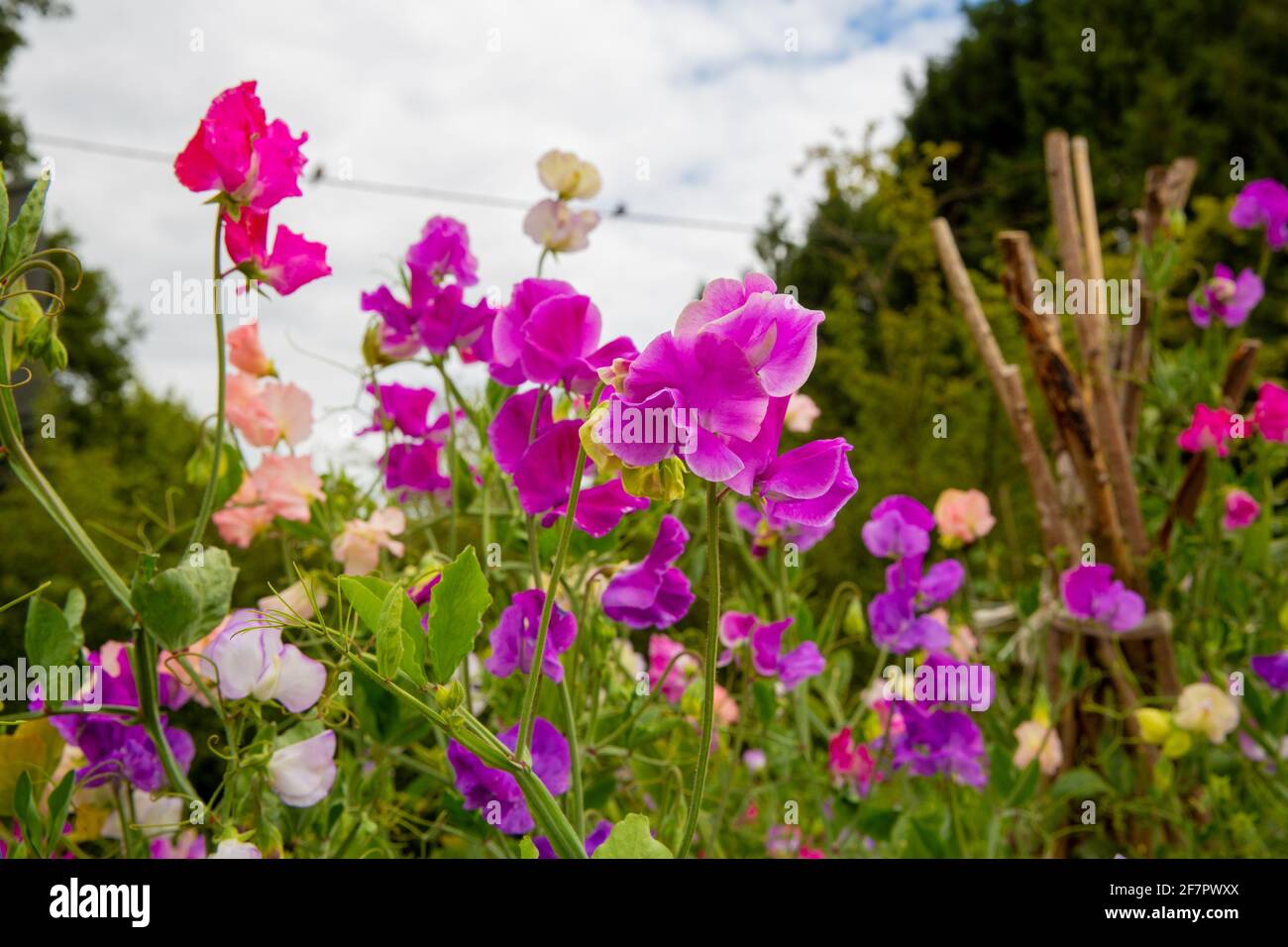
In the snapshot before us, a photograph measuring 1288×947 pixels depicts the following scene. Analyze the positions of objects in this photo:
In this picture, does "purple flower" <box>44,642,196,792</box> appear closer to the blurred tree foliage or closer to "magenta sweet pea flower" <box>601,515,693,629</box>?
"magenta sweet pea flower" <box>601,515,693,629</box>

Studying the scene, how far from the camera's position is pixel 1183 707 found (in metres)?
1.11

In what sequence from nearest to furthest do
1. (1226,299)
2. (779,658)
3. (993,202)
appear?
(779,658) → (1226,299) → (993,202)

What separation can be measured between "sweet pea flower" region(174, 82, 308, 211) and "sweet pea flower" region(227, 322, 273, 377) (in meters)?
0.27

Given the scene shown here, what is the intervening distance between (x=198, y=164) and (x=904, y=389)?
5732mm

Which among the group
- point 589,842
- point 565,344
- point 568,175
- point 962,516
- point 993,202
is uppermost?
point 993,202

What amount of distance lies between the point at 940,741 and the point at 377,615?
688mm

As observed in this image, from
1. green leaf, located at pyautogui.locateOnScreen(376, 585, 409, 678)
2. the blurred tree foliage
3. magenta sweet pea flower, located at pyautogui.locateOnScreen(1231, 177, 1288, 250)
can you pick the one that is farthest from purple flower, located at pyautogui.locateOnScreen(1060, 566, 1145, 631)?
the blurred tree foliage

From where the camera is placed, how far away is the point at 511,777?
1.80 feet

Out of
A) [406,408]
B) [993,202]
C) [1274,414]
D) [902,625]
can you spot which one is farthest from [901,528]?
[993,202]

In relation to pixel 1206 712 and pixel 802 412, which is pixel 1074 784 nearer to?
pixel 1206 712

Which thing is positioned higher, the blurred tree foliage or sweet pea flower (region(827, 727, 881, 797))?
the blurred tree foliage

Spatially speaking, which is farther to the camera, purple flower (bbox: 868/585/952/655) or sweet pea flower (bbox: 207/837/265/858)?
purple flower (bbox: 868/585/952/655)

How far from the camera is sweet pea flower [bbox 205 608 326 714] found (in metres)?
0.52
